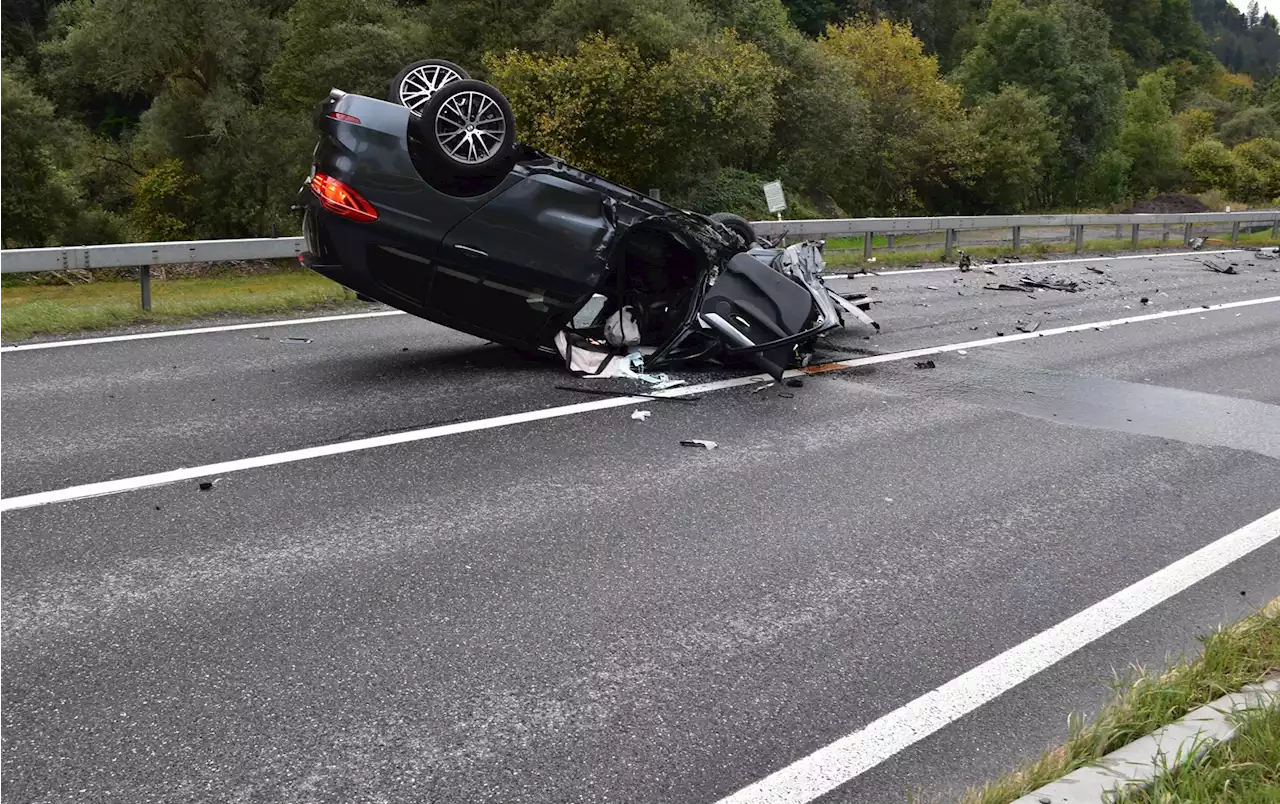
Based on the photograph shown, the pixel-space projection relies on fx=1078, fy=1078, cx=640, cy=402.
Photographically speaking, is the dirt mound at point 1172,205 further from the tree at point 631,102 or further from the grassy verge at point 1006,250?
the tree at point 631,102

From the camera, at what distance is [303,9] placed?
109 feet

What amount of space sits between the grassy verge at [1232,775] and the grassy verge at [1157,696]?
0.70ft

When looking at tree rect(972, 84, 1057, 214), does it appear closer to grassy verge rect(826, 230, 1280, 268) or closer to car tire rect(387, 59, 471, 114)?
grassy verge rect(826, 230, 1280, 268)

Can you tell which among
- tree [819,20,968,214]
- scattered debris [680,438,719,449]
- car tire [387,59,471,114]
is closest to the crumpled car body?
car tire [387,59,471,114]

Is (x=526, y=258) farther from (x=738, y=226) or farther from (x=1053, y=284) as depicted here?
A: (x=1053, y=284)

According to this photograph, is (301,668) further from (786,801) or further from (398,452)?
(398,452)

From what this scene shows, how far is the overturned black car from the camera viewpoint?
7.26 m

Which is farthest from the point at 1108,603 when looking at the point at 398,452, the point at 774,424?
the point at 398,452

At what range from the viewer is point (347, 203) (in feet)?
23.8

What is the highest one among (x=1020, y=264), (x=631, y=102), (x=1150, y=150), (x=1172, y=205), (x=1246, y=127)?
(x=1246, y=127)

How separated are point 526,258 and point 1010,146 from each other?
4986 centimetres

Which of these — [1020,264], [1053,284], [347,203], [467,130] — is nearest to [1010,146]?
[1020,264]

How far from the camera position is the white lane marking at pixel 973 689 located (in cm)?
319

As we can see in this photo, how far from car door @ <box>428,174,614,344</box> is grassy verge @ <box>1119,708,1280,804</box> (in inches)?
216
